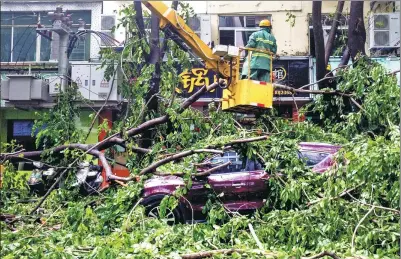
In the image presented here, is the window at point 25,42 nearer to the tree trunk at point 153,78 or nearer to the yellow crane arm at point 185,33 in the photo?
the tree trunk at point 153,78

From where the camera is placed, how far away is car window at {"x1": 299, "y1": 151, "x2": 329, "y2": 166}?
5.19m

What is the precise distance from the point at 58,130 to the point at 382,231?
388cm

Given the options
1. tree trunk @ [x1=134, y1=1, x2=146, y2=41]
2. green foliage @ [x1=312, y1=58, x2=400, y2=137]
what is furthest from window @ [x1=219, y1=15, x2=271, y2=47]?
tree trunk @ [x1=134, y1=1, x2=146, y2=41]

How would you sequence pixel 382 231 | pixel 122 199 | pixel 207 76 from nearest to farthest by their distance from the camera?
pixel 382 231, pixel 122 199, pixel 207 76

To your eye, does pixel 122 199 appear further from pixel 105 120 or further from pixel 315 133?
pixel 315 133

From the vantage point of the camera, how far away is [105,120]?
19.4 ft

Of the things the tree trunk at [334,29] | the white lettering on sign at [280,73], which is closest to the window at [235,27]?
the white lettering on sign at [280,73]

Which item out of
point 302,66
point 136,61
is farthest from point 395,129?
point 302,66

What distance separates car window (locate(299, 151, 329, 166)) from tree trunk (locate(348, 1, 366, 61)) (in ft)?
8.31

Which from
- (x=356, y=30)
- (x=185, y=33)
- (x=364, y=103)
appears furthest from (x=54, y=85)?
(x=356, y=30)

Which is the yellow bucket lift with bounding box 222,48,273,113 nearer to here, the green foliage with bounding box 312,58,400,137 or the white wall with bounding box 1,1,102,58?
the green foliage with bounding box 312,58,400,137

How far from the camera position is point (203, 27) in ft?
33.5

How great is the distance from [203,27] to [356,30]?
383cm

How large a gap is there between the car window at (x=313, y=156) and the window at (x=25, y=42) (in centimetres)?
483
